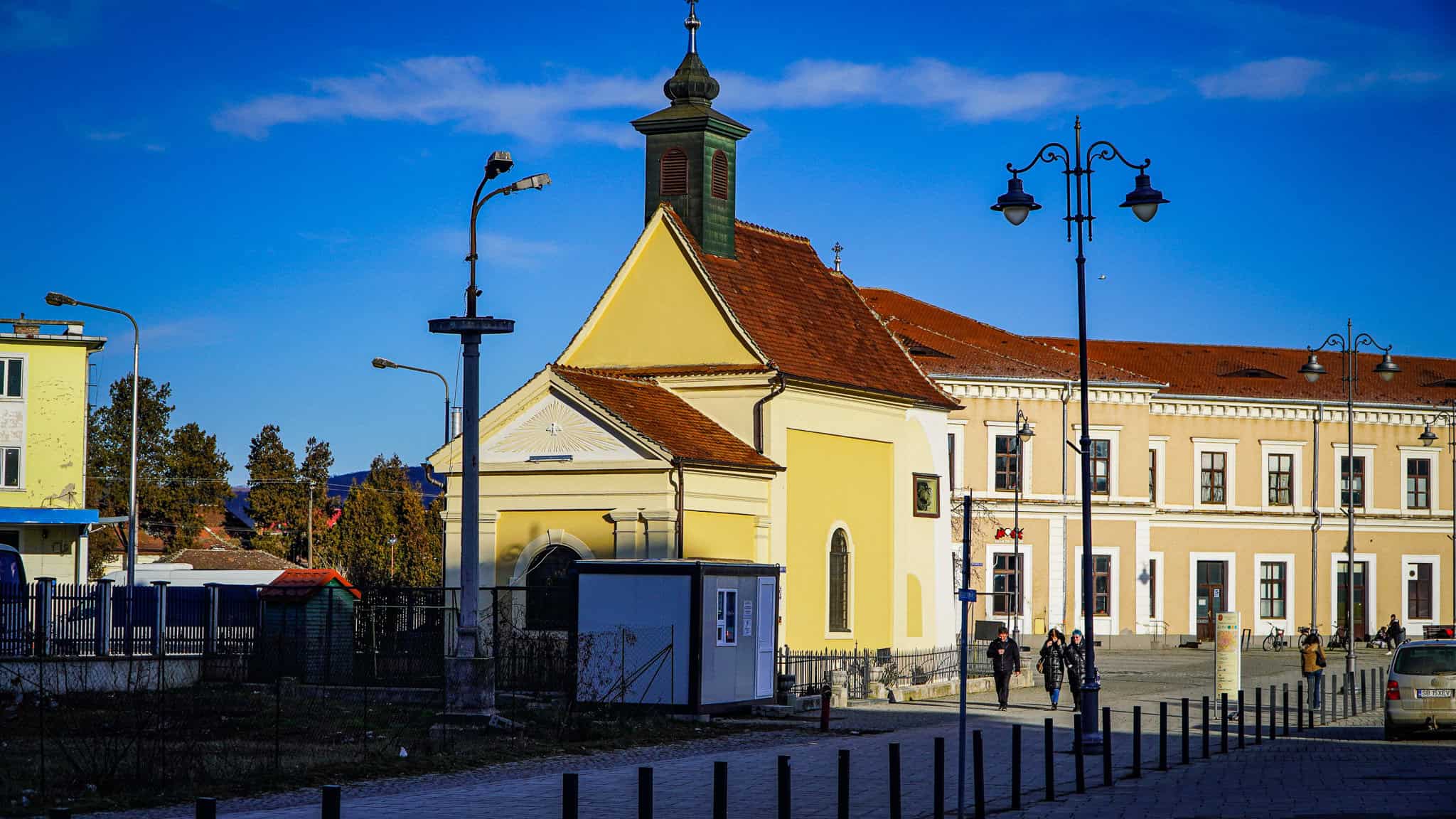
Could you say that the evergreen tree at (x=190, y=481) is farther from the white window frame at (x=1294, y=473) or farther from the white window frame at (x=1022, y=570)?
the white window frame at (x=1294, y=473)

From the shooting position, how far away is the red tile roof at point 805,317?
1655 inches

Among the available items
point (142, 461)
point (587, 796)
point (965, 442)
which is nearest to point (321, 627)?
point (587, 796)

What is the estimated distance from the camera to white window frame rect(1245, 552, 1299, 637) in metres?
68.6

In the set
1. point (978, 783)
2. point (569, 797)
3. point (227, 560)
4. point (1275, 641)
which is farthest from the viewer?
point (227, 560)

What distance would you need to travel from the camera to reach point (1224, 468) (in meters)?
69.6

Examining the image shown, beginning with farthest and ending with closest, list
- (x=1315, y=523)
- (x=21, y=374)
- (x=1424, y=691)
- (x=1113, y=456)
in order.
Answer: (x=1315, y=523), (x=1113, y=456), (x=21, y=374), (x=1424, y=691)

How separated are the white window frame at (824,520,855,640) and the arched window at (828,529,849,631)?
0.06 ft

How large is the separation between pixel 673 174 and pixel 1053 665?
1564 cm

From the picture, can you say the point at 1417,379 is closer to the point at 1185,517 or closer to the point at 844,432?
the point at 1185,517

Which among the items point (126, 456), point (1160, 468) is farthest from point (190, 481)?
point (1160, 468)

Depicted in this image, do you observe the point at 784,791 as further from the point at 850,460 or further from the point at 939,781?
the point at 850,460

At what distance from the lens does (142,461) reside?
264 feet

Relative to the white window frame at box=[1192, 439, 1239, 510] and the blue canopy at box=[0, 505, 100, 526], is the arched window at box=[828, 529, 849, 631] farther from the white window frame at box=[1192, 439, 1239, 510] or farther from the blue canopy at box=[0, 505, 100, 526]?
the blue canopy at box=[0, 505, 100, 526]

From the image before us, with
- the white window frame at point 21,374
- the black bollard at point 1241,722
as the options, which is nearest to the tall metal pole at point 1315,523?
the black bollard at point 1241,722
